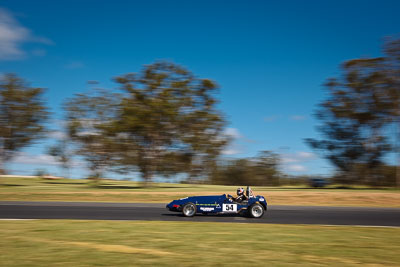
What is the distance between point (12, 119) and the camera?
37.9 m

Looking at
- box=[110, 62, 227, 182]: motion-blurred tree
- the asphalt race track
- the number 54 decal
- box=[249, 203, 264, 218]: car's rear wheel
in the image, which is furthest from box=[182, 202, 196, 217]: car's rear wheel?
box=[110, 62, 227, 182]: motion-blurred tree

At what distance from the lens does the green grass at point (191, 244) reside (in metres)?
6.62

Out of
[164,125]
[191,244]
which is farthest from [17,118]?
[191,244]

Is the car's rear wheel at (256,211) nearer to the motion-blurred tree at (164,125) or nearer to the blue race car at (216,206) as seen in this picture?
the blue race car at (216,206)

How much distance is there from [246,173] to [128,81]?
38.0m

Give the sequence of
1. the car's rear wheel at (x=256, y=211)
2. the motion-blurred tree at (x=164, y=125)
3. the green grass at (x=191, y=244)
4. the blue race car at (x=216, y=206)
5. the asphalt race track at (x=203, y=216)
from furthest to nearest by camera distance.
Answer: the motion-blurred tree at (x=164, y=125)
the car's rear wheel at (x=256, y=211)
the blue race car at (x=216, y=206)
the asphalt race track at (x=203, y=216)
the green grass at (x=191, y=244)

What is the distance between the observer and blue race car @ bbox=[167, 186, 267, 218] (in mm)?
13781

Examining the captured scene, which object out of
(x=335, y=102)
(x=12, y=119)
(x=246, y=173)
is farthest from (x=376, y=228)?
(x=246, y=173)

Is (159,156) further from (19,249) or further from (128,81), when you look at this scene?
(19,249)

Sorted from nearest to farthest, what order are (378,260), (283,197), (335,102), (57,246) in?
(378,260)
(57,246)
(283,197)
(335,102)

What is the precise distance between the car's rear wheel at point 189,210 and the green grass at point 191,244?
241cm

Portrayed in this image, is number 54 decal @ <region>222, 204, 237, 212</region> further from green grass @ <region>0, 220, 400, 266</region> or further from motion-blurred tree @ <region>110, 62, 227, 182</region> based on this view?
motion-blurred tree @ <region>110, 62, 227, 182</region>

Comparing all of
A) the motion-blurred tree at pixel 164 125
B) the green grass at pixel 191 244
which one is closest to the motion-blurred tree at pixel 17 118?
the motion-blurred tree at pixel 164 125

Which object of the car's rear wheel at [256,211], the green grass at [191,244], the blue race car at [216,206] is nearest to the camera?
the green grass at [191,244]
